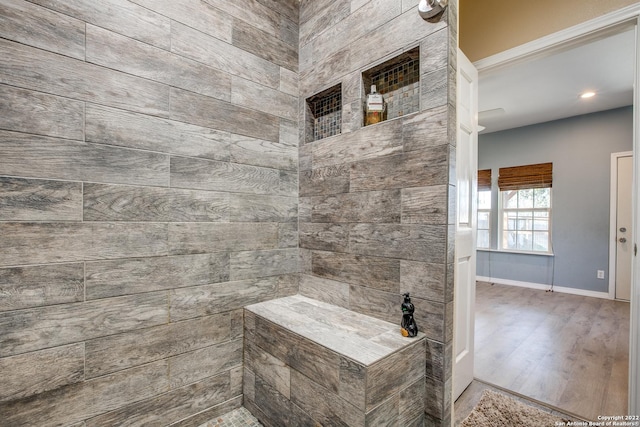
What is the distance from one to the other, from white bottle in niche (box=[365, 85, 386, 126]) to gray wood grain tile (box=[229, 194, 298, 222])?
0.80 meters

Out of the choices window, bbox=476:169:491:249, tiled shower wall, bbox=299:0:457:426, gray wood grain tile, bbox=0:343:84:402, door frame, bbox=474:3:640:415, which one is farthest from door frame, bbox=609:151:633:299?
gray wood grain tile, bbox=0:343:84:402

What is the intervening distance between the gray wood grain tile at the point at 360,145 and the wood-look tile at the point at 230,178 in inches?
10.8

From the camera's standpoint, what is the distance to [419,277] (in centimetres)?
145

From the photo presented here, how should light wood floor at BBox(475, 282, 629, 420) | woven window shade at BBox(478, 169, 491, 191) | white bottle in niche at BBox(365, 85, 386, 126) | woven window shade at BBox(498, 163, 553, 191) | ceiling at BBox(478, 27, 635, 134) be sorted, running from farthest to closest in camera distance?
woven window shade at BBox(478, 169, 491, 191) < woven window shade at BBox(498, 163, 553, 191) < ceiling at BBox(478, 27, 635, 134) < light wood floor at BBox(475, 282, 629, 420) < white bottle in niche at BBox(365, 85, 386, 126)

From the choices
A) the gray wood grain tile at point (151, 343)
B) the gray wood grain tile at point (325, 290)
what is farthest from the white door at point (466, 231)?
the gray wood grain tile at point (151, 343)

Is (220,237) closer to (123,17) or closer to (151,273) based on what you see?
(151,273)

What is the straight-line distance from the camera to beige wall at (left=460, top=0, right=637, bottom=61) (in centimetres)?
160

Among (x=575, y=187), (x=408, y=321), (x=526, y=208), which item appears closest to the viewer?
(x=408, y=321)

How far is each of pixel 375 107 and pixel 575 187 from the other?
15.7 ft

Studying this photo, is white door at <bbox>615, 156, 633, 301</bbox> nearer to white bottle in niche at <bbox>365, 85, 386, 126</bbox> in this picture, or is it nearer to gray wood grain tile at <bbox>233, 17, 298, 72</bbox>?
white bottle in niche at <bbox>365, 85, 386, 126</bbox>

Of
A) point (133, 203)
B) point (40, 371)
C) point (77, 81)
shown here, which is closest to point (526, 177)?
point (133, 203)

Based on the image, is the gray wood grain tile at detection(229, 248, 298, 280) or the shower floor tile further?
the gray wood grain tile at detection(229, 248, 298, 280)

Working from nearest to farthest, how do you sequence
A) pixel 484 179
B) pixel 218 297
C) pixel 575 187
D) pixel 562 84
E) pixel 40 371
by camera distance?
1. pixel 40 371
2. pixel 218 297
3. pixel 562 84
4. pixel 575 187
5. pixel 484 179

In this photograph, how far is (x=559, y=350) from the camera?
2.61 metres
